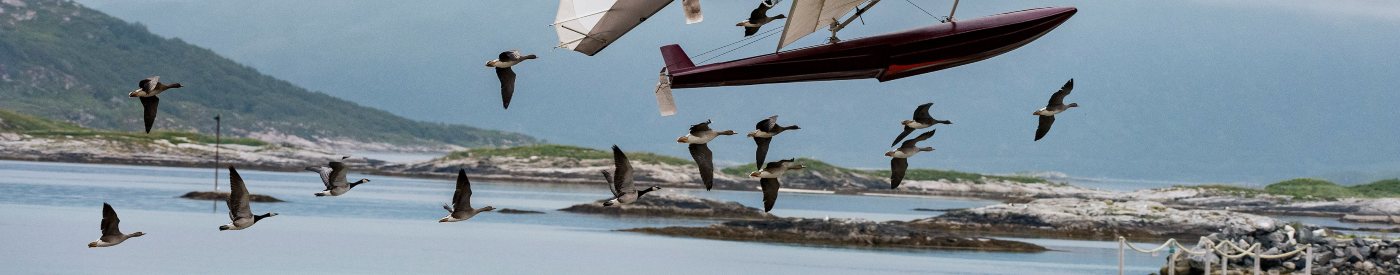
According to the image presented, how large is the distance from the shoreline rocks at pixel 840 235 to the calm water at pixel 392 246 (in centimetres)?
99

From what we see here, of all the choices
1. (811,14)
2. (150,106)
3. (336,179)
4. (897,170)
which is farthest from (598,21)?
(336,179)

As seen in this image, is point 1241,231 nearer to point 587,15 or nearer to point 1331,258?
point 1331,258

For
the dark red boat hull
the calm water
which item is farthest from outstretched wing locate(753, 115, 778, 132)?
the calm water

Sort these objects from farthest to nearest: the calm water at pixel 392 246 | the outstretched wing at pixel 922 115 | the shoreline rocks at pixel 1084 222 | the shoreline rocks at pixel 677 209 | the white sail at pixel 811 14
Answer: the shoreline rocks at pixel 677 209, the shoreline rocks at pixel 1084 222, the calm water at pixel 392 246, the outstretched wing at pixel 922 115, the white sail at pixel 811 14

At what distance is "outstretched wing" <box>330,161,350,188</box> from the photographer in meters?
23.9

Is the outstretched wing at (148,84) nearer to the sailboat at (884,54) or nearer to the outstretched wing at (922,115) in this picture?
the sailboat at (884,54)

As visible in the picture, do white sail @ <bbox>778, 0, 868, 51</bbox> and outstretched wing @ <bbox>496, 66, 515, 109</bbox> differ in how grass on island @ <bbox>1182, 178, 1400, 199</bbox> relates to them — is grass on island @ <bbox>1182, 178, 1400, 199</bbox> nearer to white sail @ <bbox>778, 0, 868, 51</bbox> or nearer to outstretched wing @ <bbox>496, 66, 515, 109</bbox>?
white sail @ <bbox>778, 0, 868, 51</bbox>

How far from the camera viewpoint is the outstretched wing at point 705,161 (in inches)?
736

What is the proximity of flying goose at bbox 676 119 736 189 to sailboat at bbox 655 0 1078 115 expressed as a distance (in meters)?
0.34

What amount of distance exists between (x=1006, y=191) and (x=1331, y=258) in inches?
4318

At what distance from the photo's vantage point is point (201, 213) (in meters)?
96.0

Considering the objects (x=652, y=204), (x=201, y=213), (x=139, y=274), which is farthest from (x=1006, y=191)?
(x=139, y=274)

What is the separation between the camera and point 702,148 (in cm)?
1928

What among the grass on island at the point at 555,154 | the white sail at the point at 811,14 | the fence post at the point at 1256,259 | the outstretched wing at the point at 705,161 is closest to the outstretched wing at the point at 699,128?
the outstretched wing at the point at 705,161
